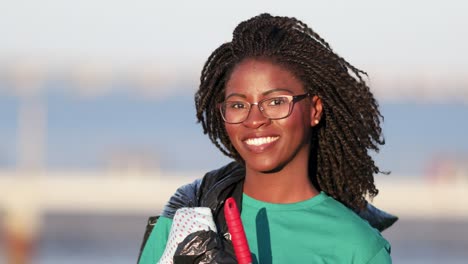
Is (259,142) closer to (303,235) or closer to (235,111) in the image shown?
(235,111)

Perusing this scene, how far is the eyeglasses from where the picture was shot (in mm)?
4523

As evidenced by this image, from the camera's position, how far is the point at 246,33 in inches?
→ 188

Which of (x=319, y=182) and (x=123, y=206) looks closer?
(x=319, y=182)

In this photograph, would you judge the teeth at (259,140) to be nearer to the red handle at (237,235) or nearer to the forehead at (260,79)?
the forehead at (260,79)

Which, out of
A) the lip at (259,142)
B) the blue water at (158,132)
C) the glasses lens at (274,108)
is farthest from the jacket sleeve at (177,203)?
the blue water at (158,132)

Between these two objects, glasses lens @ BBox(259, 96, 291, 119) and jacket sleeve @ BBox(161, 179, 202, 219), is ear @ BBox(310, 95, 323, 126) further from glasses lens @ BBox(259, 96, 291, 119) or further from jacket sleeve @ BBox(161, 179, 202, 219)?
jacket sleeve @ BBox(161, 179, 202, 219)

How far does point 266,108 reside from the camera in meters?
4.52

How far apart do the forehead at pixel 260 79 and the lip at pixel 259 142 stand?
0.14 m

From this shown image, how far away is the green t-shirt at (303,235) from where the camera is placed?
14.8 ft

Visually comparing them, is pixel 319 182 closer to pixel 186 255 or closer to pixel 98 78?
pixel 186 255

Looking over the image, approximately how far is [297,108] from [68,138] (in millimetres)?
38472

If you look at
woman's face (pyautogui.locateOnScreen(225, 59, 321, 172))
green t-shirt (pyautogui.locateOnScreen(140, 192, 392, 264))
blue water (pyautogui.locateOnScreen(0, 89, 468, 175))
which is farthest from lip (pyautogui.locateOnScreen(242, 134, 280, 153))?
blue water (pyautogui.locateOnScreen(0, 89, 468, 175))

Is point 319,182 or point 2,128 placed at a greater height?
point 319,182

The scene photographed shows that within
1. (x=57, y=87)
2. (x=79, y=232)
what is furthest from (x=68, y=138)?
(x=79, y=232)
